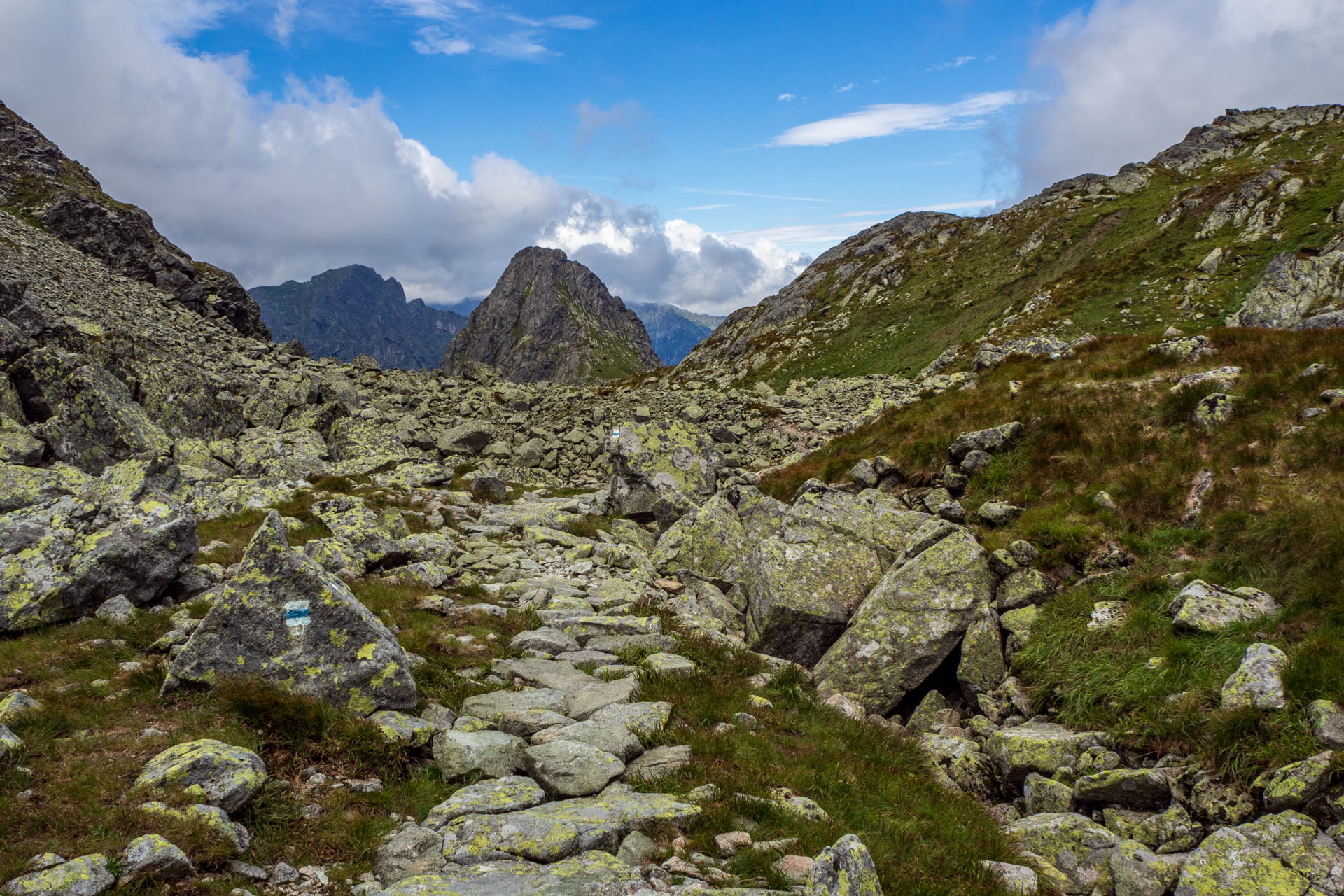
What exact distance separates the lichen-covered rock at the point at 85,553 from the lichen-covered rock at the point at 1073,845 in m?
15.2

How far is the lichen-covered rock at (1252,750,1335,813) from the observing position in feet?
23.5

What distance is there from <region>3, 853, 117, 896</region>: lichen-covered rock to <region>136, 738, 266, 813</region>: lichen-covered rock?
116cm

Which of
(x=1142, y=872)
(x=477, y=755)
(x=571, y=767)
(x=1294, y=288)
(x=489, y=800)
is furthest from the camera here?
(x=1294, y=288)

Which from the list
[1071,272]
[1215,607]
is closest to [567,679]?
[1215,607]

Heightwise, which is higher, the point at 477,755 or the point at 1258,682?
the point at 1258,682

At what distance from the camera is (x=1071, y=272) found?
3314 inches

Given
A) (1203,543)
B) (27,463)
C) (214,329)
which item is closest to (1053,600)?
(1203,543)

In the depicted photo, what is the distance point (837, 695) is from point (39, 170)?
406 ft

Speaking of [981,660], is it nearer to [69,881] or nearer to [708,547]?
[708,547]

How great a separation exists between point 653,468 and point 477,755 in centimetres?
1960

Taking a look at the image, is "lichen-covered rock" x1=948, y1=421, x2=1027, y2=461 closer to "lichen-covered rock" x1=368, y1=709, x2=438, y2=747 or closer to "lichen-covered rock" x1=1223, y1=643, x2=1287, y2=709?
"lichen-covered rock" x1=1223, y1=643, x2=1287, y2=709

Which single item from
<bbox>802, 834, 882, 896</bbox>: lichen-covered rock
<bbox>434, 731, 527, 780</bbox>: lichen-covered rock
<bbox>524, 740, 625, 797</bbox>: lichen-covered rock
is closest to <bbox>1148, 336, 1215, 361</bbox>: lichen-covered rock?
<bbox>802, 834, 882, 896</bbox>: lichen-covered rock

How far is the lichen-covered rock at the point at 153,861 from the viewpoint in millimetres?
5523

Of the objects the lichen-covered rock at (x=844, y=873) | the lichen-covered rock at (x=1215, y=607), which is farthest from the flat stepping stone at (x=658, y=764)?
the lichen-covered rock at (x=1215, y=607)
